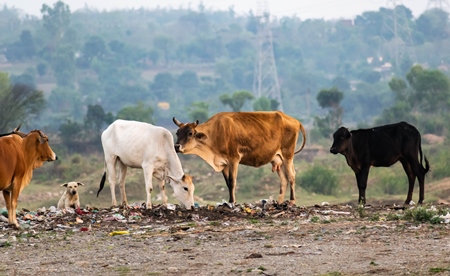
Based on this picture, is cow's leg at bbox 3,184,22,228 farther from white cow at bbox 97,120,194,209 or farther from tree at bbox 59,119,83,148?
tree at bbox 59,119,83,148

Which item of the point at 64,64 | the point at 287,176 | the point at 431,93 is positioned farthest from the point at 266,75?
the point at 287,176

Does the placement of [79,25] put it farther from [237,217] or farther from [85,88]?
[237,217]

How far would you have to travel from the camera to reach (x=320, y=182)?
1325 inches

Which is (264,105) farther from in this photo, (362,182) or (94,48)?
(94,48)

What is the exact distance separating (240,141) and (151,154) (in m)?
1.52

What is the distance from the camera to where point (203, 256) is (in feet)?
36.5

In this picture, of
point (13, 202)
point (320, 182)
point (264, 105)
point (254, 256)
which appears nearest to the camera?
point (254, 256)

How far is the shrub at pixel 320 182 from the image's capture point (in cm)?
3362

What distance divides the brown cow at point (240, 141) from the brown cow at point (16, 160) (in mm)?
2466

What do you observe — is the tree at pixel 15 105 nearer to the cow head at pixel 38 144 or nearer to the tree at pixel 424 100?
the tree at pixel 424 100

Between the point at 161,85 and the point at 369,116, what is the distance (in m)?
25.2

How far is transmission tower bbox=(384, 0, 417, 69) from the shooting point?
126 meters

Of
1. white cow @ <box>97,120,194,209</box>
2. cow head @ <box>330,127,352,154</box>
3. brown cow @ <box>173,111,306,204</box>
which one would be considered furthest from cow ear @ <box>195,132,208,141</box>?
cow head @ <box>330,127,352,154</box>

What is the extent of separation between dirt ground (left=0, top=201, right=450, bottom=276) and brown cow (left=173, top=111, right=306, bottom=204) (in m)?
1.18
